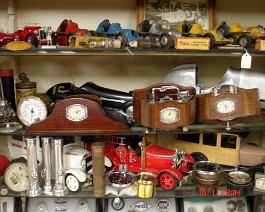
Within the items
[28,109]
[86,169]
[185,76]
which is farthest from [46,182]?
[185,76]

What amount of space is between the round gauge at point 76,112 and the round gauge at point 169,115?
0.93 feet

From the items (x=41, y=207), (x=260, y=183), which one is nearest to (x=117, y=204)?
(x=41, y=207)

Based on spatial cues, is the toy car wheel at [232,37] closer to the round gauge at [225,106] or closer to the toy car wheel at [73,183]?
the round gauge at [225,106]

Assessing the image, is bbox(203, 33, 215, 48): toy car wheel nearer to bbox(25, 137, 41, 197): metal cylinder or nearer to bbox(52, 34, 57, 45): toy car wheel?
bbox(52, 34, 57, 45): toy car wheel

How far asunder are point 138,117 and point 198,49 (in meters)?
0.33

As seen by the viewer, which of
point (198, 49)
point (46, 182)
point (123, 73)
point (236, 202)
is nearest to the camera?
point (198, 49)

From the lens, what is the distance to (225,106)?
1314mm

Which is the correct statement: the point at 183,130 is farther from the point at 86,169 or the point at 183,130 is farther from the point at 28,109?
the point at 28,109

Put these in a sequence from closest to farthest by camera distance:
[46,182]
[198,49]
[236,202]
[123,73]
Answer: [198,49]
[46,182]
[236,202]
[123,73]

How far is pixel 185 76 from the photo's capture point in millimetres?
1445

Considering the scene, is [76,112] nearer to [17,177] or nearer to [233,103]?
[17,177]

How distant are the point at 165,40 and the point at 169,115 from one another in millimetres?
270

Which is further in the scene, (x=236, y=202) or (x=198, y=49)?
(x=236, y=202)

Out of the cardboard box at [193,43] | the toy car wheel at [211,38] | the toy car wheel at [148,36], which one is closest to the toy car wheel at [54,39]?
the toy car wheel at [148,36]
